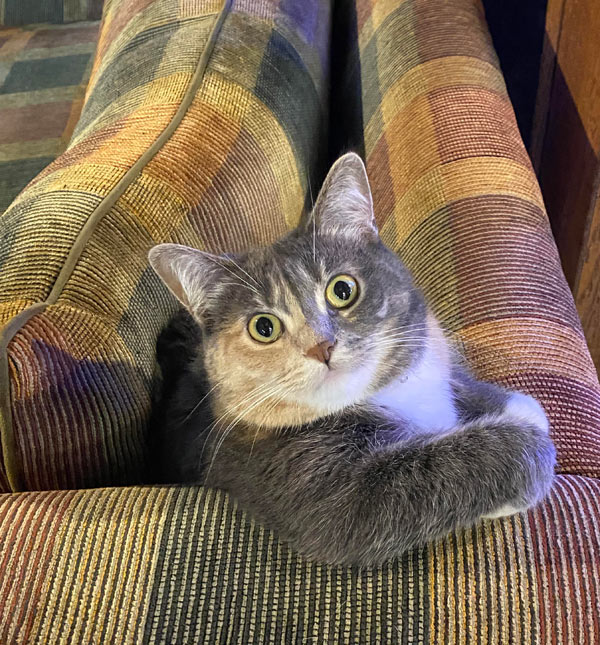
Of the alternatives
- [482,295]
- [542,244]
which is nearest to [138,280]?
[482,295]

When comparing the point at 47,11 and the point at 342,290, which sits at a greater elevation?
the point at 47,11

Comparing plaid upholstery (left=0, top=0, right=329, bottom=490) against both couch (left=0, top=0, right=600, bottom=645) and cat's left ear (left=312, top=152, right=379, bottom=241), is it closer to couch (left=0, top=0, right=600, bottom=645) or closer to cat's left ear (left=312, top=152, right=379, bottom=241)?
couch (left=0, top=0, right=600, bottom=645)

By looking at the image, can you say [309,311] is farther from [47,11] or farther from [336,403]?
[47,11]

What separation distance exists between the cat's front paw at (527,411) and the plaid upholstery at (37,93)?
1.42 meters

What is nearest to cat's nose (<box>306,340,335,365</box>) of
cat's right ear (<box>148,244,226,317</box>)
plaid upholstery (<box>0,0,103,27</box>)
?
cat's right ear (<box>148,244,226,317</box>)

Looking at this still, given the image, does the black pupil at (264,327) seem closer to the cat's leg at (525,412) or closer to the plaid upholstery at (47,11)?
the cat's leg at (525,412)

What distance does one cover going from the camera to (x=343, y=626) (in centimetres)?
55

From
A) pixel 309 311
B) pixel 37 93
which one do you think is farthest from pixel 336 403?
pixel 37 93

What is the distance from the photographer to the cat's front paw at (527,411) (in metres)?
0.76

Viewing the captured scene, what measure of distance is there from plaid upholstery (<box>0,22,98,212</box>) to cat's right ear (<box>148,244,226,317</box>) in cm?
96

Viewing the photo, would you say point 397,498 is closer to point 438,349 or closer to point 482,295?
point 438,349

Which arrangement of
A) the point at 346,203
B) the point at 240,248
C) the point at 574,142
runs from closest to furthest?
the point at 346,203, the point at 240,248, the point at 574,142

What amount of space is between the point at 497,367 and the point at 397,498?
0.38 m

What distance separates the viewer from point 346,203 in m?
0.91
